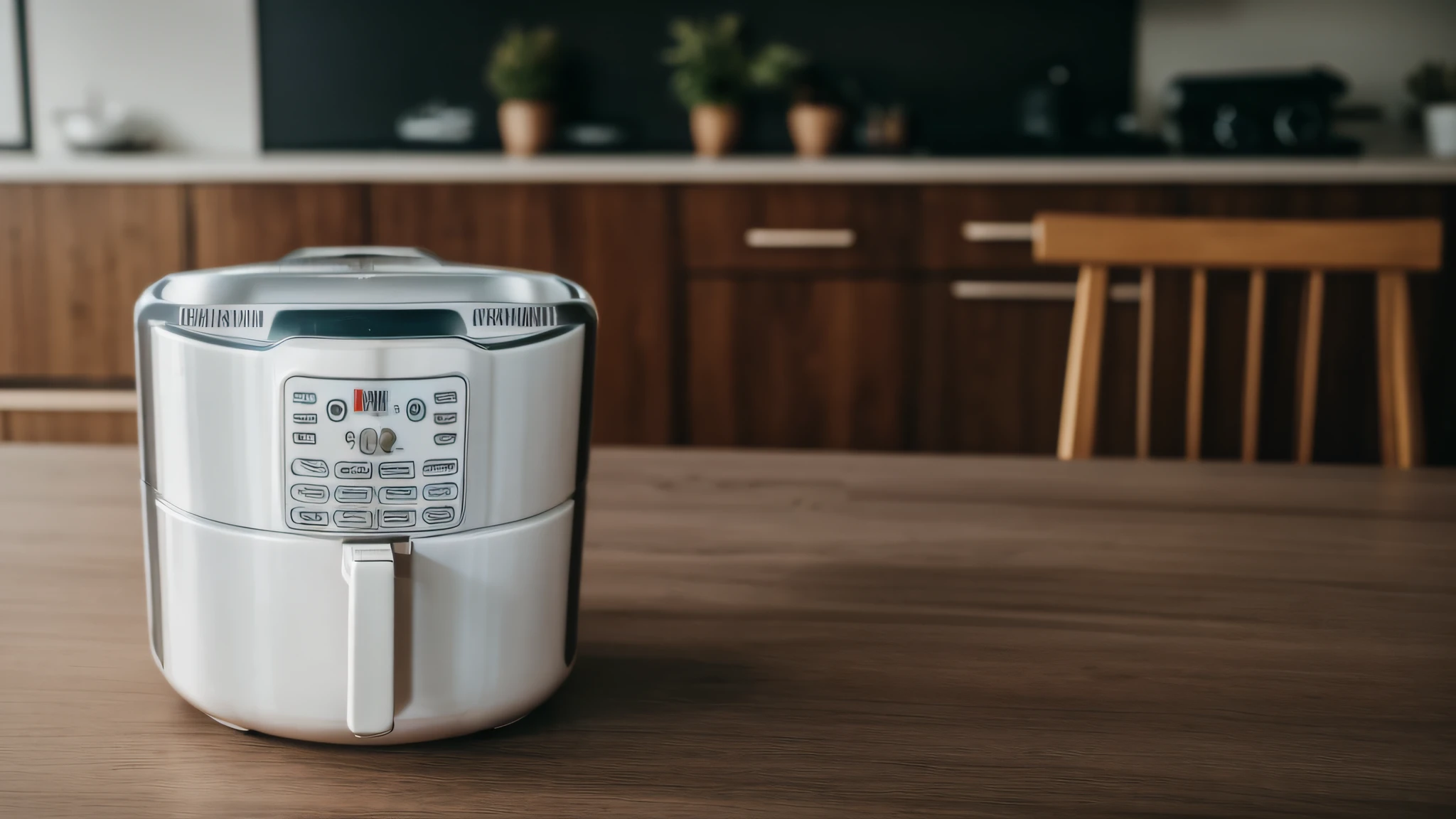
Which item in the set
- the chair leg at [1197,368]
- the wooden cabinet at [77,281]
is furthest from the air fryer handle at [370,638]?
the wooden cabinet at [77,281]

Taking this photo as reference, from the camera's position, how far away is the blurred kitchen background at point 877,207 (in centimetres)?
236

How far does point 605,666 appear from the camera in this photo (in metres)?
0.45

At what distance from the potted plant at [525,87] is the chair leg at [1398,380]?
2146 millimetres

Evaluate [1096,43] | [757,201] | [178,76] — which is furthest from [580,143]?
[1096,43]

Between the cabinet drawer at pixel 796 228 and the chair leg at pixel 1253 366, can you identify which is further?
the cabinet drawer at pixel 796 228

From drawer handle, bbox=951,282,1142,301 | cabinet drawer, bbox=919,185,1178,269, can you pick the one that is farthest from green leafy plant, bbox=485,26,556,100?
drawer handle, bbox=951,282,1142,301

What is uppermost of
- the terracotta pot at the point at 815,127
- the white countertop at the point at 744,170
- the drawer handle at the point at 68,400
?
the terracotta pot at the point at 815,127

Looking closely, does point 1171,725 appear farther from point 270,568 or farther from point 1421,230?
point 1421,230

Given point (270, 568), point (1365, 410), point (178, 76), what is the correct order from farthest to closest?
1. point (178, 76)
2. point (1365, 410)
3. point (270, 568)

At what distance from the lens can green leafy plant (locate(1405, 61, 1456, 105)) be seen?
259 cm

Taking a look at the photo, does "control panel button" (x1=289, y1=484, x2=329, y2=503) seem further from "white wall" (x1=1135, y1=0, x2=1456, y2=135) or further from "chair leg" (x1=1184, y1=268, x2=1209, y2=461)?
"white wall" (x1=1135, y1=0, x2=1456, y2=135)

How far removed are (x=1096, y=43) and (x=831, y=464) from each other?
2.40 m

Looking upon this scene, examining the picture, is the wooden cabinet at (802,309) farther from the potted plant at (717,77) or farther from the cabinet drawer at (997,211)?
the potted plant at (717,77)

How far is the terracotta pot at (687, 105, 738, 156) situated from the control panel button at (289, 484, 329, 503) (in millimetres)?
2511
